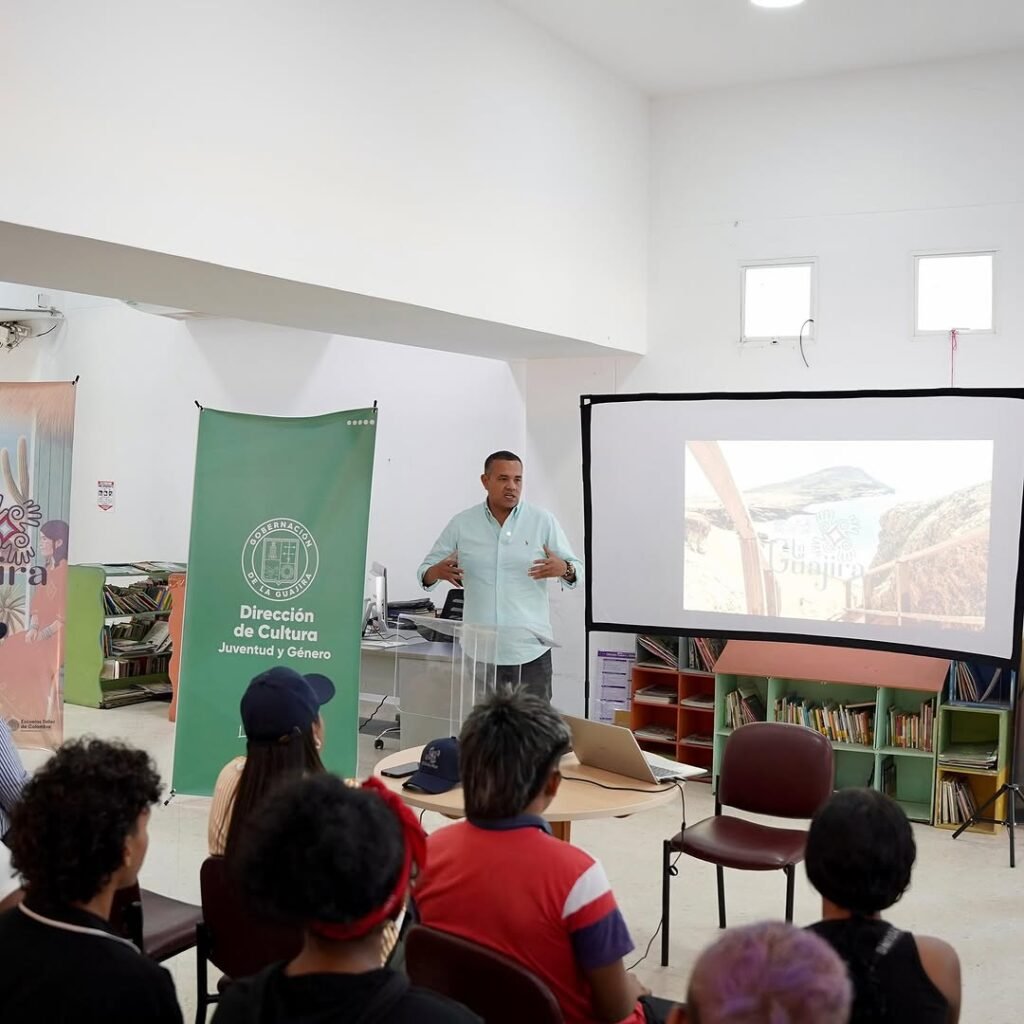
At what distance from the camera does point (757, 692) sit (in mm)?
6047

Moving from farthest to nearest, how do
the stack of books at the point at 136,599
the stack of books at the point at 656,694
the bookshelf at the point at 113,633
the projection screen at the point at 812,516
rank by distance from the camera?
the stack of books at the point at 136,599
the bookshelf at the point at 113,633
the stack of books at the point at 656,694
the projection screen at the point at 812,516

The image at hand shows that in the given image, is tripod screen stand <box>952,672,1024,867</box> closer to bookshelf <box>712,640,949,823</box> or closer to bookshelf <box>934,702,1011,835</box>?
bookshelf <box>934,702,1011,835</box>

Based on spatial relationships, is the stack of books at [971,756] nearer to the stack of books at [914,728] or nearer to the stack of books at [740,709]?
the stack of books at [914,728]

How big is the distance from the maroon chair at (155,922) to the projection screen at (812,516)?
339cm

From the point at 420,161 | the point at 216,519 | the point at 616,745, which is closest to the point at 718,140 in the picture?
the point at 420,161

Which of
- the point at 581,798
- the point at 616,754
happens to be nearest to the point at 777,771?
the point at 616,754

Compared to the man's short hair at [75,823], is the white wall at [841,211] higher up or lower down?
higher up

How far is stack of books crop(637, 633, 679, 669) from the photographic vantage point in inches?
243

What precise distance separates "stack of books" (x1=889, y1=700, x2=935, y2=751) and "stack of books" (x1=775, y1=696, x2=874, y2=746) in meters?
0.11

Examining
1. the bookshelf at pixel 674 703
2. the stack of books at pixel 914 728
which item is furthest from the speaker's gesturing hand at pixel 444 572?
the stack of books at pixel 914 728

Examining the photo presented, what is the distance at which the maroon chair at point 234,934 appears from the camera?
8.28 feet

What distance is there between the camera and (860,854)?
1.95 meters

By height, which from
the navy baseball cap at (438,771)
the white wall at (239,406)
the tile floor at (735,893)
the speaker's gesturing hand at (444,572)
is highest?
the white wall at (239,406)

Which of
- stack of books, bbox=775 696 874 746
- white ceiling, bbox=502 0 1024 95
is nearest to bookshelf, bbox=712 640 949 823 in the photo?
stack of books, bbox=775 696 874 746
